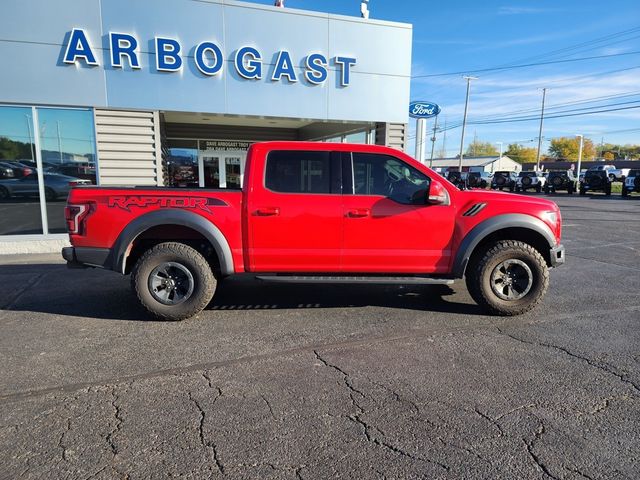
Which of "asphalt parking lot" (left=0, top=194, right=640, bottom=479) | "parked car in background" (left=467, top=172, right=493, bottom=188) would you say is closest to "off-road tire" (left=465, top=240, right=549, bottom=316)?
"asphalt parking lot" (left=0, top=194, right=640, bottom=479)

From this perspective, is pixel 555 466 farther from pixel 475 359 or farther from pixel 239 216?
pixel 239 216

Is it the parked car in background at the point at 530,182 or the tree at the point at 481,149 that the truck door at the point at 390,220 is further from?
the tree at the point at 481,149

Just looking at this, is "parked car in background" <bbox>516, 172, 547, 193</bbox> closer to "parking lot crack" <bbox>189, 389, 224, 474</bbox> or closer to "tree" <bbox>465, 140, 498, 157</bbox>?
"parking lot crack" <bbox>189, 389, 224, 474</bbox>

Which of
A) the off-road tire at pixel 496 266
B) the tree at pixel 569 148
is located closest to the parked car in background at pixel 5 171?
the off-road tire at pixel 496 266

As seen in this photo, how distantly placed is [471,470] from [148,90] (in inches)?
353

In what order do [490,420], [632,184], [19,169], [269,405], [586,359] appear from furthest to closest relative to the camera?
[632,184] → [19,169] → [586,359] → [269,405] → [490,420]

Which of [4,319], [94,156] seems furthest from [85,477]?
[94,156]

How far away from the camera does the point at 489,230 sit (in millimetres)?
4781

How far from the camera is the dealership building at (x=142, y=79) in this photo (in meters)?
8.40

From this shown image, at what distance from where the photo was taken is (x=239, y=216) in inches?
187

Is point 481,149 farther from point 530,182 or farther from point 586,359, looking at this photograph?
point 586,359

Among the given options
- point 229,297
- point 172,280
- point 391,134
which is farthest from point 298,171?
point 391,134

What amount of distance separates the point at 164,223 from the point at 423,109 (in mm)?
9341

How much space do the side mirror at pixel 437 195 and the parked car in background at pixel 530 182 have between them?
3704 centimetres
